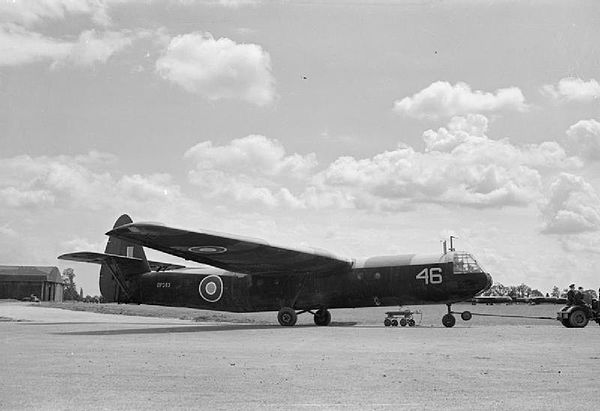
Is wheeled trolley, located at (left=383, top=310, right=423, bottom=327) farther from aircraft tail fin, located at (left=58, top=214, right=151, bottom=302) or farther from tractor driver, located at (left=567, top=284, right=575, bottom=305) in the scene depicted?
aircraft tail fin, located at (left=58, top=214, right=151, bottom=302)

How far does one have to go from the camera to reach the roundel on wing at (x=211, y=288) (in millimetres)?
29203

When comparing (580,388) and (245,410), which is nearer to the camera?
(245,410)

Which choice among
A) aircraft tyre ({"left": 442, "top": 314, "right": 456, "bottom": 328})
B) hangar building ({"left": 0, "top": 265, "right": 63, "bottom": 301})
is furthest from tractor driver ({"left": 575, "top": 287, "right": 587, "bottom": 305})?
hangar building ({"left": 0, "top": 265, "right": 63, "bottom": 301})

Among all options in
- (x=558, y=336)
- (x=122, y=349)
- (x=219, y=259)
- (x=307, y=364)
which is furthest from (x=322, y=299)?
(x=307, y=364)

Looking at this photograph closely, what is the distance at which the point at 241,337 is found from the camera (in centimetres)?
1956

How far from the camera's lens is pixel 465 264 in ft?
82.8

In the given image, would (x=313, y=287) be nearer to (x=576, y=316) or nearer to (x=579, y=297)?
(x=576, y=316)

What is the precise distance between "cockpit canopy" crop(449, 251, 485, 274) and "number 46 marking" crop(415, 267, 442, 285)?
628 millimetres

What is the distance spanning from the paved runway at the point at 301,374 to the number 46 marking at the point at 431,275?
8395mm

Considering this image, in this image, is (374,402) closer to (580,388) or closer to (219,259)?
(580,388)

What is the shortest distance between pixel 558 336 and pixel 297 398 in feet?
42.4

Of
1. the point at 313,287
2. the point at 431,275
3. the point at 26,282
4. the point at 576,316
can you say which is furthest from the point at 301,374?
the point at 26,282

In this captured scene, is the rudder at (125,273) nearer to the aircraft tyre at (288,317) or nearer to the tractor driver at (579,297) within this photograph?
the aircraft tyre at (288,317)

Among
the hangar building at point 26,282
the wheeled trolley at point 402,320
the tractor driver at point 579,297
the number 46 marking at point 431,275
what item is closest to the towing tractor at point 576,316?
the tractor driver at point 579,297
